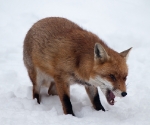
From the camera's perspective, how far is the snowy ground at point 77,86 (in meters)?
5.01

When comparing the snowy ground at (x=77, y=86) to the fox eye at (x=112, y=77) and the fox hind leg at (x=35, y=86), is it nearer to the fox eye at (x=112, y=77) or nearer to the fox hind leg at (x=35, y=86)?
the fox hind leg at (x=35, y=86)

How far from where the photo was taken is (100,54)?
5094 millimetres

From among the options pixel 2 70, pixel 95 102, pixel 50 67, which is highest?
pixel 50 67

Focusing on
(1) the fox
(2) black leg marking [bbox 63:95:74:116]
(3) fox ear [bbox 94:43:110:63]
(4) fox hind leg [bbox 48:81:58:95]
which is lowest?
(4) fox hind leg [bbox 48:81:58:95]

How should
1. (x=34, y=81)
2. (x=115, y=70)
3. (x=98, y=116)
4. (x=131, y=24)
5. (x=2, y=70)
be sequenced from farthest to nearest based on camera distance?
(x=131, y=24), (x=2, y=70), (x=34, y=81), (x=98, y=116), (x=115, y=70)

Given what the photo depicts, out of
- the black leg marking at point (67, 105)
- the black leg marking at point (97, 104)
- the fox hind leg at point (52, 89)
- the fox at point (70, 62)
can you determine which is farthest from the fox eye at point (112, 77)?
the fox hind leg at point (52, 89)

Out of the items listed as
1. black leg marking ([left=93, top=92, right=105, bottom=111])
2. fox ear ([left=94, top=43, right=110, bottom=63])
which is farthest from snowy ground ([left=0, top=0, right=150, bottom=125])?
fox ear ([left=94, top=43, right=110, bottom=63])

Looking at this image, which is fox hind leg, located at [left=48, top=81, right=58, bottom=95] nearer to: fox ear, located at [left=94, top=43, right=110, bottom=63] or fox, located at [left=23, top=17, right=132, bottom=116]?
fox, located at [left=23, top=17, right=132, bottom=116]

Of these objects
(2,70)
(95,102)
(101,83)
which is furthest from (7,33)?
(101,83)

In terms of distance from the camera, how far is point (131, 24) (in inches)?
452

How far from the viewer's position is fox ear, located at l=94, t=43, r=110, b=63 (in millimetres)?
5047

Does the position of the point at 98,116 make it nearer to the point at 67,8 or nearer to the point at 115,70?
the point at 115,70

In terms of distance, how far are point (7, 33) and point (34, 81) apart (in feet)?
14.3

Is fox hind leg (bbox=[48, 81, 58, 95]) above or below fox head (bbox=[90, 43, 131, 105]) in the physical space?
below
